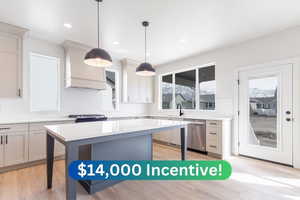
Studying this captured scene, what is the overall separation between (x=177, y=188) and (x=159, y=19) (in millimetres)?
2644

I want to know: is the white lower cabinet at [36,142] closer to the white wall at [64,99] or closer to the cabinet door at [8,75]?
the white wall at [64,99]

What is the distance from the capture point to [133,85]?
518 cm

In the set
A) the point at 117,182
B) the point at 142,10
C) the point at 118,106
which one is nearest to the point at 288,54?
the point at 142,10

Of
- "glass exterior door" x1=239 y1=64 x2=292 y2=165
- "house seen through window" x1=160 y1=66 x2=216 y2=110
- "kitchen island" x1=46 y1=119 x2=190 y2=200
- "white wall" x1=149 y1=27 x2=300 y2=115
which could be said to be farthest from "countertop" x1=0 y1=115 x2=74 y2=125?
"glass exterior door" x1=239 y1=64 x2=292 y2=165

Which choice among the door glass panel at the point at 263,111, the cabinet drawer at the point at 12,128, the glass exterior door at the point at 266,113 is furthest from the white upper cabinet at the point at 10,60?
the door glass panel at the point at 263,111

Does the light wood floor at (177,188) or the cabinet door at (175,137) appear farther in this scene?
the cabinet door at (175,137)

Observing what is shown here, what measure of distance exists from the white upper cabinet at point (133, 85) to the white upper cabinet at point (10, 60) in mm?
2556

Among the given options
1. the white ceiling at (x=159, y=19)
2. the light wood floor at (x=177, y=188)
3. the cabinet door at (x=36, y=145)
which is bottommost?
the light wood floor at (x=177, y=188)

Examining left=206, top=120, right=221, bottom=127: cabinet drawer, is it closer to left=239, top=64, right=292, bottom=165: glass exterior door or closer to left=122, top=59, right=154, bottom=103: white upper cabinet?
left=239, top=64, right=292, bottom=165: glass exterior door

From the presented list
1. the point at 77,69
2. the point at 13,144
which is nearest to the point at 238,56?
the point at 77,69

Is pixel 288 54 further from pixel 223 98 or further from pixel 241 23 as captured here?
pixel 223 98

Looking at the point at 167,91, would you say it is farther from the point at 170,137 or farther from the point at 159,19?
the point at 159,19

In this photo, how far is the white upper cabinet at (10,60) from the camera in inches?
116

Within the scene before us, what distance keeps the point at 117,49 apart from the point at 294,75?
3791 mm
